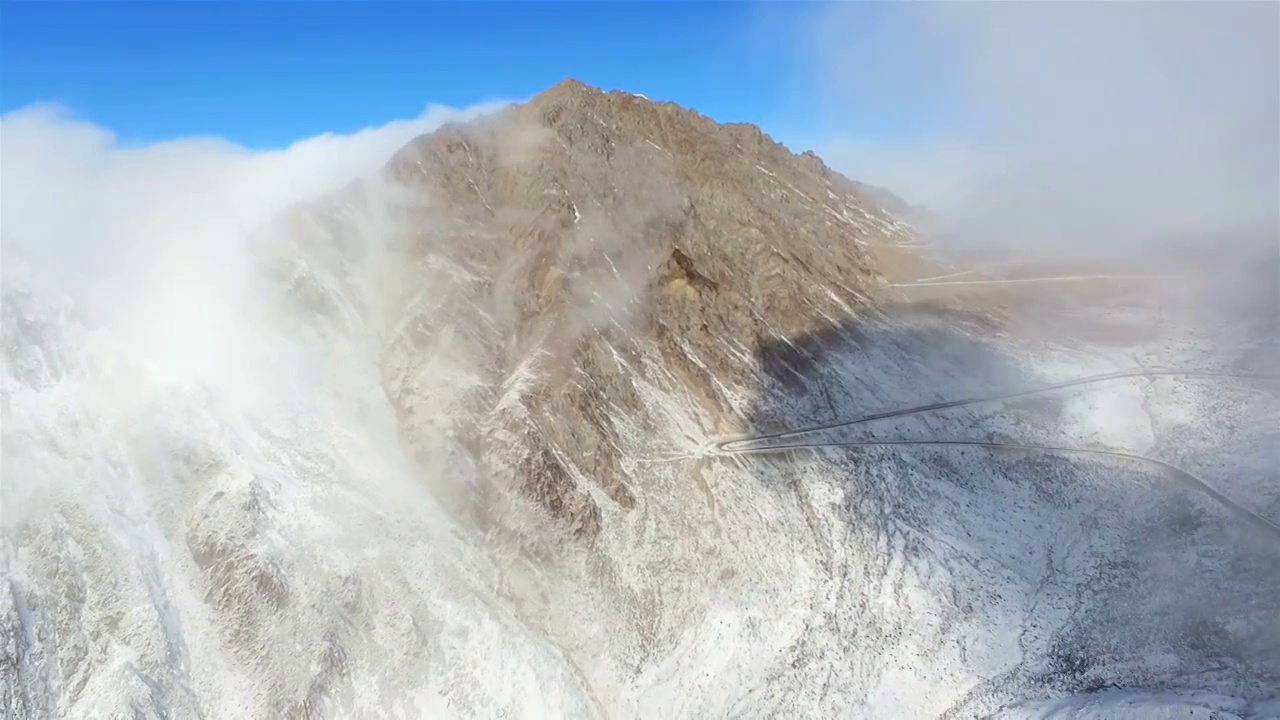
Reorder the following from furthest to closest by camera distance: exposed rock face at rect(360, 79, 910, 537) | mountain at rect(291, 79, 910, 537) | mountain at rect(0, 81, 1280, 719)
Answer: exposed rock face at rect(360, 79, 910, 537) < mountain at rect(291, 79, 910, 537) < mountain at rect(0, 81, 1280, 719)

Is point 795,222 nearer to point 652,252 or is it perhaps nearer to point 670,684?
point 652,252

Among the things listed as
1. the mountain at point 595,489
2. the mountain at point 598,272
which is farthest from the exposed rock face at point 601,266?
the mountain at point 595,489

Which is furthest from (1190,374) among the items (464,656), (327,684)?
(327,684)

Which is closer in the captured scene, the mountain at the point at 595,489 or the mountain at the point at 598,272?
the mountain at the point at 595,489

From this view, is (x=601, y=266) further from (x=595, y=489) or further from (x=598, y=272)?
(x=595, y=489)

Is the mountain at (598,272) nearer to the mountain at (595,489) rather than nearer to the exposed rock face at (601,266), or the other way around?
the exposed rock face at (601,266)

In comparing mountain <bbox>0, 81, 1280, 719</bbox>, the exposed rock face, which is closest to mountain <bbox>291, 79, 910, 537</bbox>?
the exposed rock face

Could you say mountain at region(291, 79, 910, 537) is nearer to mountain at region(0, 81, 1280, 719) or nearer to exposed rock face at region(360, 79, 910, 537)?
exposed rock face at region(360, 79, 910, 537)
